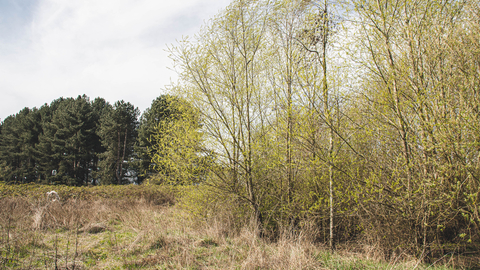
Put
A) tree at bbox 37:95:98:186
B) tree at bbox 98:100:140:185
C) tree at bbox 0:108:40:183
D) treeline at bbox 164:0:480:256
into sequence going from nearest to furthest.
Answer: treeline at bbox 164:0:480:256 < tree at bbox 98:100:140:185 < tree at bbox 37:95:98:186 < tree at bbox 0:108:40:183

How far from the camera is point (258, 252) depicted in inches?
134

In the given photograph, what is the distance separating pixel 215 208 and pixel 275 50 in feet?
13.7

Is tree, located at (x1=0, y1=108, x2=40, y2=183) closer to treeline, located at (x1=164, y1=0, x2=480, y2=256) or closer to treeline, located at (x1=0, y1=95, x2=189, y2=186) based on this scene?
treeline, located at (x1=0, y1=95, x2=189, y2=186)

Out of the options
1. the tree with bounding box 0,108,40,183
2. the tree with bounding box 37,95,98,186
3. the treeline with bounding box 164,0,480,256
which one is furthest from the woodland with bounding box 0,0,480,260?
the tree with bounding box 0,108,40,183

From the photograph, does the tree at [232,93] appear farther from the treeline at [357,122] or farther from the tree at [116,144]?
the tree at [116,144]

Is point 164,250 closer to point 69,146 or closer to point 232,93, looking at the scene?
point 232,93

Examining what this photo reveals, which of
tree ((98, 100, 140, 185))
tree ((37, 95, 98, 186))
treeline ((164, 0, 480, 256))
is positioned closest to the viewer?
treeline ((164, 0, 480, 256))

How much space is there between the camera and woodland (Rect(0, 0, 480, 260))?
309 centimetres

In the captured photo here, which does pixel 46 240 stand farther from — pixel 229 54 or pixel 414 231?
pixel 414 231

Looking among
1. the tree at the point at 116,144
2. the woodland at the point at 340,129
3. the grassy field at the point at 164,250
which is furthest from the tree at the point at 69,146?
the woodland at the point at 340,129

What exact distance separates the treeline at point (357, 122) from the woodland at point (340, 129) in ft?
0.10

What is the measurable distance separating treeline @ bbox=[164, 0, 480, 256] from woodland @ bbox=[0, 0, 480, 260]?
29 millimetres

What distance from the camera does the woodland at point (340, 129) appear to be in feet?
10.1

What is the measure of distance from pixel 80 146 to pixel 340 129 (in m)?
27.2
